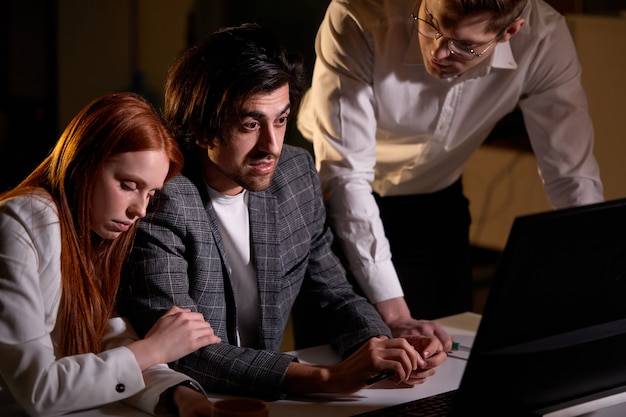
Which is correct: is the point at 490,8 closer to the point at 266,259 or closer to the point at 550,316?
the point at 266,259

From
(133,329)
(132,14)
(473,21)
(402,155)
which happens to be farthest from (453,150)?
(132,14)

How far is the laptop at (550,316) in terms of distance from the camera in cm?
123

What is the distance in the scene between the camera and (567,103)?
7.18 feet

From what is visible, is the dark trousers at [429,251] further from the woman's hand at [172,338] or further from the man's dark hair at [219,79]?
the woman's hand at [172,338]

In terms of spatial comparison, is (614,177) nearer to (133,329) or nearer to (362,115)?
(362,115)

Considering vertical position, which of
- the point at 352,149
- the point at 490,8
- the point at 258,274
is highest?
the point at 490,8

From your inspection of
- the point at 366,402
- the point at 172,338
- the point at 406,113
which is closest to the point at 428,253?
the point at 406,113

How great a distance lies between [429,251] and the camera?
231 centimetres

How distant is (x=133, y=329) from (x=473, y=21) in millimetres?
853

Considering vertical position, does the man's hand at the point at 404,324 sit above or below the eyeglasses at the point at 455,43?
below

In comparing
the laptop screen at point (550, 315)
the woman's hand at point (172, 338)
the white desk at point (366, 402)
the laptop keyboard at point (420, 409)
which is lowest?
the white desk at point (366, 402)

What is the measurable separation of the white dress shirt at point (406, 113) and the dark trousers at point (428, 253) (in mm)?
43

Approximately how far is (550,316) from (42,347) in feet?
2.33

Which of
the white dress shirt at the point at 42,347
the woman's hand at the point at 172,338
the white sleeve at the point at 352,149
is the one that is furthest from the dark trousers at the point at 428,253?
the white dress shirt at the point at 42,347
